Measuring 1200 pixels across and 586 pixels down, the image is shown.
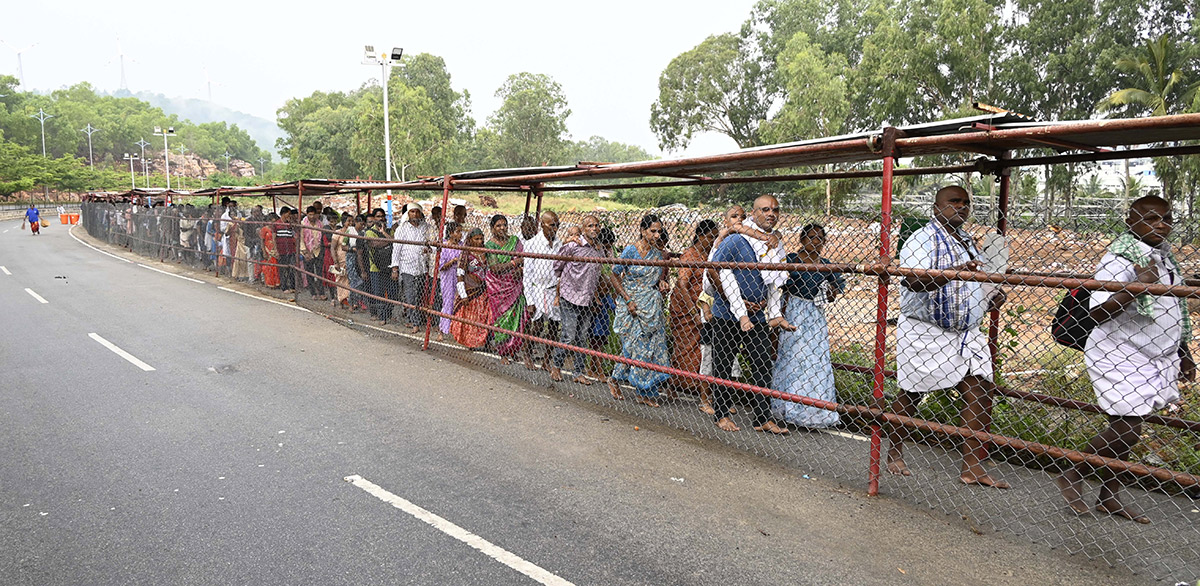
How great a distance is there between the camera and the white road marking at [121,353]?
306 inches

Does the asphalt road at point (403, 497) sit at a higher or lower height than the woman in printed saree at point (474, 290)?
lower

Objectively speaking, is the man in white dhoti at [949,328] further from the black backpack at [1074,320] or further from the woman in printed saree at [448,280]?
the woman in printed saree at [448,280]

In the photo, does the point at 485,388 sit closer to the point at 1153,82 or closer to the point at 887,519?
the point at 887,519

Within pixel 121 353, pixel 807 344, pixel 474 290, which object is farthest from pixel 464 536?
pixel 121 353

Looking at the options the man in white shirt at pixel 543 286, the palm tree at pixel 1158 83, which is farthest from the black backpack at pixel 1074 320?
the palm tree at pixel 1158 83

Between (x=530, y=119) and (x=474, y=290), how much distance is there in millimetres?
61312

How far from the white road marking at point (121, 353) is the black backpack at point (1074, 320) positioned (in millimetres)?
7856

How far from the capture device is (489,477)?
4.79m

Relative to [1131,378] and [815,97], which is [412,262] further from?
[815,97]

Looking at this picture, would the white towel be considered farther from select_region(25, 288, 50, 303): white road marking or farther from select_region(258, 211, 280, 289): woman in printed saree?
select_region(25, 288, 50, 303): white road marking

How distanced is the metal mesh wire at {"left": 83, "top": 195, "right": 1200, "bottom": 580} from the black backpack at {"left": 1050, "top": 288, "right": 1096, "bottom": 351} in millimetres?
121

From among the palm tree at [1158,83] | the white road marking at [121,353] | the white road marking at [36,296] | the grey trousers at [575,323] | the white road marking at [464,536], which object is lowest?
the white road marking at [464,536]

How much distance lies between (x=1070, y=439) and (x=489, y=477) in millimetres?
3866

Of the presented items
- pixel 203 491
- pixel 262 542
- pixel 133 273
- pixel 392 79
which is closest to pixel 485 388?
pixel 203 491
